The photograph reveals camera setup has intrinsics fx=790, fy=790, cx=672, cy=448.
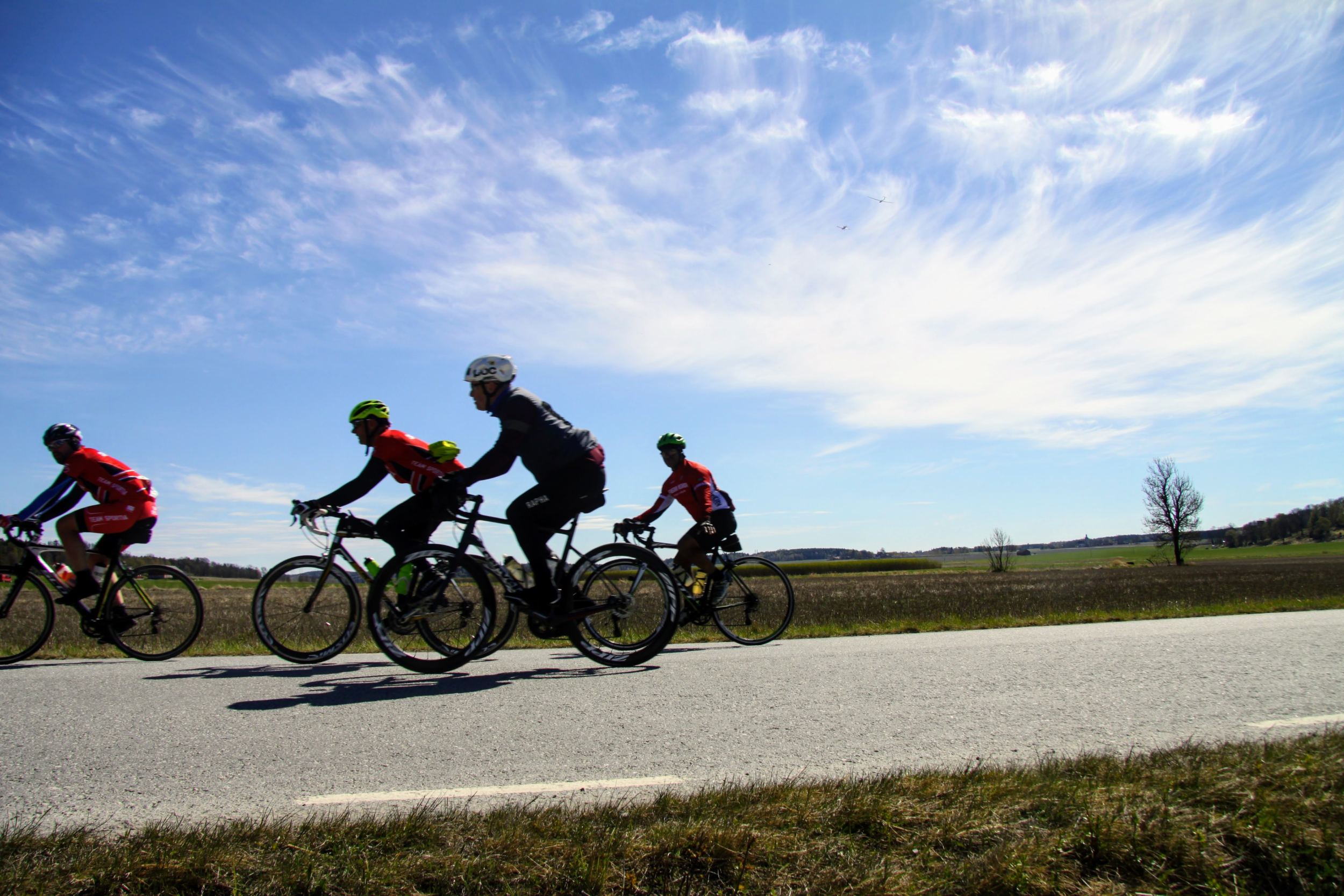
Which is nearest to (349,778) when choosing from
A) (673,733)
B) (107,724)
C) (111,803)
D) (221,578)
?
(111,803)

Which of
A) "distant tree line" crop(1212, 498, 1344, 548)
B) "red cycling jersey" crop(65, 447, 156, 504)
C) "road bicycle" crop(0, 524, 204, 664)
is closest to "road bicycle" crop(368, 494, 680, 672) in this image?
"road bicycle" crop(0, 524, 204, 664)

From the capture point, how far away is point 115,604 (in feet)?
23.8

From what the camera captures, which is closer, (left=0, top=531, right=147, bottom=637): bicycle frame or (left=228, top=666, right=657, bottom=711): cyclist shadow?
(left=228, top=666, right=657, bottom=711): cyclist shadow

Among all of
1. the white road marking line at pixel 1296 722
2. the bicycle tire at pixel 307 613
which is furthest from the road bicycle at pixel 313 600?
the white road marking line at pixel 1296 722

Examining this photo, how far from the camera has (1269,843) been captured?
2141mm

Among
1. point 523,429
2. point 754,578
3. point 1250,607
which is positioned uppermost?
point 523,429

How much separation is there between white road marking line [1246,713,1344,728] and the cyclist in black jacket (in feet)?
→ 13.6

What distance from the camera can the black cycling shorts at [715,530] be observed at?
8.48m

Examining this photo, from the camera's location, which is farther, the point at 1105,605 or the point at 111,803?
the point at 1105,605

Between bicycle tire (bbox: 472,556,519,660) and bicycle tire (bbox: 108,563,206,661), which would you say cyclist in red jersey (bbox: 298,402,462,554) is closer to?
bicycle tire (bbox: 472,556,519,660)

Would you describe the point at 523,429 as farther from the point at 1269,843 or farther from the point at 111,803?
the point at 1269,843

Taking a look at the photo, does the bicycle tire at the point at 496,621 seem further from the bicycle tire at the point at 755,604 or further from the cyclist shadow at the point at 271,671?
the bicycle tire at the point at 755,604

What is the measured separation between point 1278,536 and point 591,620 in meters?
193

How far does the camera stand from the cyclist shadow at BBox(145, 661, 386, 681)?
5570 mm
